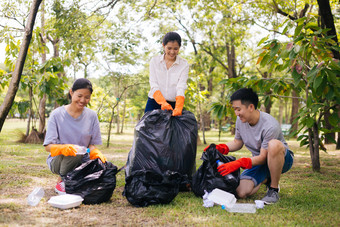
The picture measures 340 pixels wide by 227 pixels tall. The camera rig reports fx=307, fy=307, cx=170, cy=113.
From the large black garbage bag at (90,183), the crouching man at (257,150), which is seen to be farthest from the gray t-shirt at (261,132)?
the large black garbage bag at (90,183)

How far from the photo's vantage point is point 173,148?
2.83m

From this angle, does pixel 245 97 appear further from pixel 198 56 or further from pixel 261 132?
pixel 198 56

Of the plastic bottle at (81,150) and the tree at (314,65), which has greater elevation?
the tree at (314,65)

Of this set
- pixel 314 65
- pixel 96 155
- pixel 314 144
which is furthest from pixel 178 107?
pixel 314 144

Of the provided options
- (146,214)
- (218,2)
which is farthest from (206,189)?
(218,2)

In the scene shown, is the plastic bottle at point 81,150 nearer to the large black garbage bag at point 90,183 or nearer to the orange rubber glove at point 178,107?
the large black garbage bag at point 90,183

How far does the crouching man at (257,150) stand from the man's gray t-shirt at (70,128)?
1.21 meters

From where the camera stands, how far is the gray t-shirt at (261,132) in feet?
8.67

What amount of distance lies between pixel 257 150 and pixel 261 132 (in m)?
0.22

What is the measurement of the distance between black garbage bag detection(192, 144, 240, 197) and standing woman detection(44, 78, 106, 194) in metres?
0.86

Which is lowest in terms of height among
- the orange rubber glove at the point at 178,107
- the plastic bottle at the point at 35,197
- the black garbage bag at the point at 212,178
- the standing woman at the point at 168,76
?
the plastic bottle at the point at 35,197

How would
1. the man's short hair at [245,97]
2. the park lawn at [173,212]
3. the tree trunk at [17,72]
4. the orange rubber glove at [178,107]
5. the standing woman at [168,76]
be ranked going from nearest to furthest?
the park lawn at [173,212] → the man's short hair at [245,97] → the orange rubber glove at [178,107] → the standing woman at [168,76] → the tree trunk at [17,72]

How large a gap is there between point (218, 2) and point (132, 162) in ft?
22.7

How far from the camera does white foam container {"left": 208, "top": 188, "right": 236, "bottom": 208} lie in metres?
2.39
